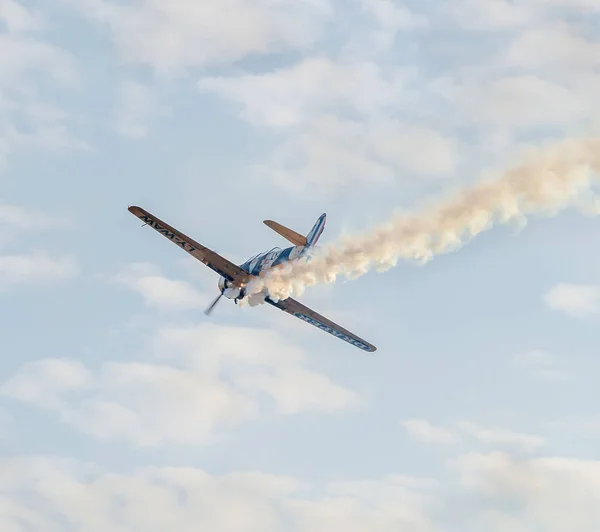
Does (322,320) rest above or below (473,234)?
above

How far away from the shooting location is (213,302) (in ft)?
234

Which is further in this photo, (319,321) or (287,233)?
(319,321)

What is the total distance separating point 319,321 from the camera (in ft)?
247

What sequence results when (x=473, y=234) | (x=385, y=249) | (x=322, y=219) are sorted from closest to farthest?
(x=473, y=234) → (x=385, y=249) → (x=322, y=219)

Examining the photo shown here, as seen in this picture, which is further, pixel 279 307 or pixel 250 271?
pixel 279 307

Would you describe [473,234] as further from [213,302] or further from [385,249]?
[213,302]

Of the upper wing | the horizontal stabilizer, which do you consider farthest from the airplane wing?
the horizontal stabilizer

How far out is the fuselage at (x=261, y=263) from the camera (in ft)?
219

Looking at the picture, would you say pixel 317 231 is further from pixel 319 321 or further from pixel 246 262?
pixel 319 321

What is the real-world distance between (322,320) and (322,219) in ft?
35.5

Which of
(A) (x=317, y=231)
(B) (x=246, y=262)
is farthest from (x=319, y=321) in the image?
(A) (x=317, y=231)

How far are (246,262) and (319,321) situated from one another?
23.9ft

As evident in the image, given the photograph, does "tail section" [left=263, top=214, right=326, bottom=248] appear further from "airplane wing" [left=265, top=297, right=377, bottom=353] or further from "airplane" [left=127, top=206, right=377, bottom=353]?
"airplane wing" [left=265, top=297, right=377, bottom=353]

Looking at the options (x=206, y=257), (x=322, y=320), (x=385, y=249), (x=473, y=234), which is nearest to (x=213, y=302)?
(x=206, y=257)
